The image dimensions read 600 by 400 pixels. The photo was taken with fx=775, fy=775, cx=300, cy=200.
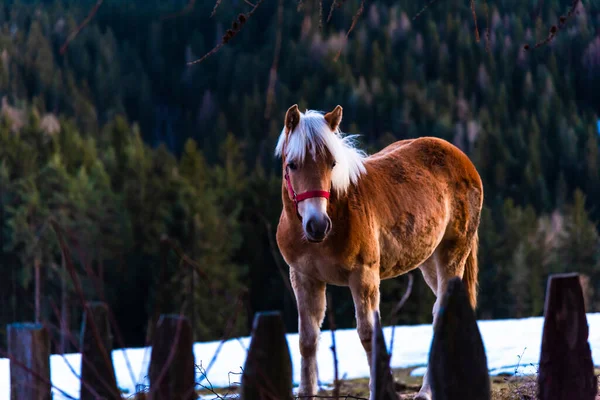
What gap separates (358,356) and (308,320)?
2402 mm

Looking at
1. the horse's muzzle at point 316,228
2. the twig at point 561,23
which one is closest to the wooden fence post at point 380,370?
the twig at point 561,23

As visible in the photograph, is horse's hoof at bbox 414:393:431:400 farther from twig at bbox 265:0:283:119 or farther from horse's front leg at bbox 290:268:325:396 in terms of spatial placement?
twig at bbox 265:0:283:119

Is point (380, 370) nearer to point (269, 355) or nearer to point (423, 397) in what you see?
point (269, 355)

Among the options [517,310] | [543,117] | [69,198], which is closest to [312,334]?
[69,198]

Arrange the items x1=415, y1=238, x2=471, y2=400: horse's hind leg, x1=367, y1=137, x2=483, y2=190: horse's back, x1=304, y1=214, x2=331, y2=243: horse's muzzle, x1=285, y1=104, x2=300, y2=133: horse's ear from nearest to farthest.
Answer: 1. x1=304, y1=214, x2=331, y2=243: horse's muzzle
2. x1=285, y1=104, x2=300, y2=133: horse's ear
3. x1=367, y1=137, x2=483, y2=190: horse's back
4. x1=415, y1=238, x2=471, y2=400: horse's hind leg

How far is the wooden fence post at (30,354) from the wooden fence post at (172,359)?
37 cm

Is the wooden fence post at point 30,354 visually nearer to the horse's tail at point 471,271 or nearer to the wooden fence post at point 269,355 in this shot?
the wooden fence post at point 269,355

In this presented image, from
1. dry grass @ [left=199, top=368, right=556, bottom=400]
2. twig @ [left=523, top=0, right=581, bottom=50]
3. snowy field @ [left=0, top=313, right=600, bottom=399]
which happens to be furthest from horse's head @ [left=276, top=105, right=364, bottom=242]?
snowy field @ [left=0, top=313, right=600, bottom=399]

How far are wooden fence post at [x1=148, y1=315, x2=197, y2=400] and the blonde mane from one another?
177cm

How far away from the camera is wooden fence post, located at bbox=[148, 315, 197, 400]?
204 centimetres

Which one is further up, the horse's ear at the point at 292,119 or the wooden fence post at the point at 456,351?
the horse's ear at the point at 292,119

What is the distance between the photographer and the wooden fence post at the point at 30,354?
7.25 feet

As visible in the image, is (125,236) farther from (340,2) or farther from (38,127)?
(340,2)

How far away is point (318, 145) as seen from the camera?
3.77 m
